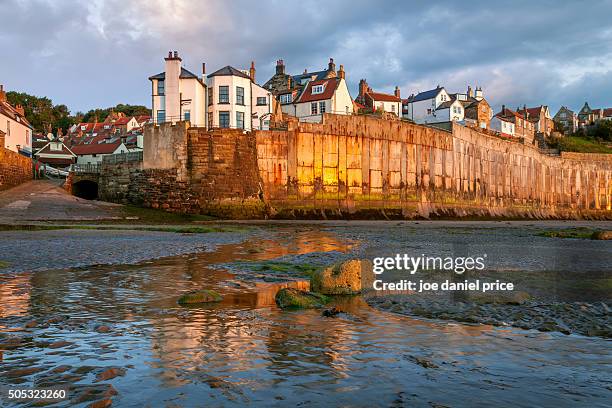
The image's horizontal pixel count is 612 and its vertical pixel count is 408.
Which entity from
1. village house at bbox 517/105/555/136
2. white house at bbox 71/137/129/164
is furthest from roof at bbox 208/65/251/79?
village house at bbox 517/105/555/136

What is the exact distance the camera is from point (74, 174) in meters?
45.5

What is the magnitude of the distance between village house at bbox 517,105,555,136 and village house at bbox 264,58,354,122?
66.1 metres

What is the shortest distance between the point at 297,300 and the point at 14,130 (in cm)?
6440

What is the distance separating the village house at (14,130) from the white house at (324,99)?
1426 inches

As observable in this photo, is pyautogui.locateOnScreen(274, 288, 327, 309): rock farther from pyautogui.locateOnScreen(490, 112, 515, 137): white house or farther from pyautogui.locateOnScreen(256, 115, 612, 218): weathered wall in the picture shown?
pyautogui.locateOnScreen(490, 112, 515, 137): white house

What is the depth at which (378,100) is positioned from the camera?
87.8 metres

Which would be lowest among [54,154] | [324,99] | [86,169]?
[86,169]

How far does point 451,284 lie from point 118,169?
3771cm

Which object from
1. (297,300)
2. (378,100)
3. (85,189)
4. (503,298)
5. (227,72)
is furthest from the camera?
(378,100)

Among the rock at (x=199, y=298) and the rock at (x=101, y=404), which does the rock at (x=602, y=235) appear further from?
the rock at (x=101, y=404)

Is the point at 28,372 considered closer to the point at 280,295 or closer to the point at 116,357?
the point at 116,357

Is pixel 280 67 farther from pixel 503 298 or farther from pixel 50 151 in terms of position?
pixel 503 298

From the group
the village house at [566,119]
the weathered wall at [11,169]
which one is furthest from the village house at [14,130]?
the village house at [566,119]
